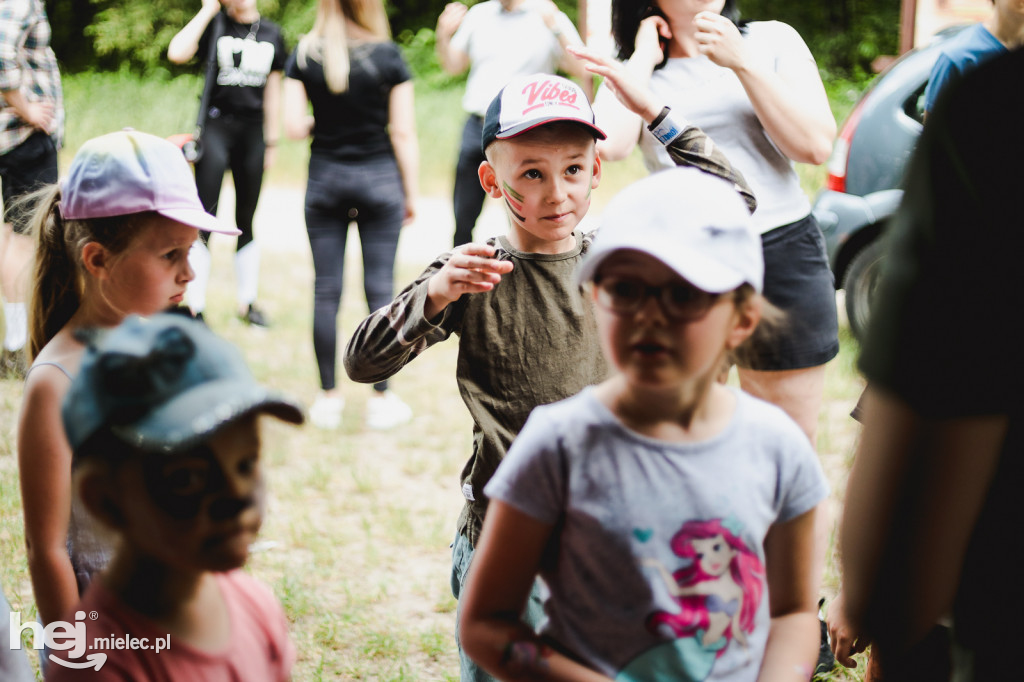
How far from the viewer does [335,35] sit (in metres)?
4.53

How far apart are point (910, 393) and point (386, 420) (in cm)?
411

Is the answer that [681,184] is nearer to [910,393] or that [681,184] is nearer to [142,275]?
[910,393]

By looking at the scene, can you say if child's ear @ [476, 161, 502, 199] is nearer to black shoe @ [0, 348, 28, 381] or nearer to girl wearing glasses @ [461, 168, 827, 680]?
girl wearing glasses @ [461, 168, 827, 680]

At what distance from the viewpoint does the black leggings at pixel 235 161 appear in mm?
5801

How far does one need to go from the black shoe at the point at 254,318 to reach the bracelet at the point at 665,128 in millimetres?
4646

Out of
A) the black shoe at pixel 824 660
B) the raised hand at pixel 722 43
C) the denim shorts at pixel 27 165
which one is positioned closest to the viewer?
the raised hand at pixel 722 43

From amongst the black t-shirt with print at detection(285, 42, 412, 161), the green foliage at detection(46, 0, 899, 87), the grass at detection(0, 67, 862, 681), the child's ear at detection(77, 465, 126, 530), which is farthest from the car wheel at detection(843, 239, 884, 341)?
the green foliage at detection(46, 0, 899, 87)

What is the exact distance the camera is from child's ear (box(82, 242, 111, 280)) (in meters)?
1.88

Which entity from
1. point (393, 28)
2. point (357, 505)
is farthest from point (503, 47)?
point (393, 28)

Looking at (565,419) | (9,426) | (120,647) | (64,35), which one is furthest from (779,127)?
(64,35)

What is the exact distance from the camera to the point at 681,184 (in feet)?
4.25

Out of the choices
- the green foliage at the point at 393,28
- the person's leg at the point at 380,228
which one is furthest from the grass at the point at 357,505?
the green foliage at the point at 393,28

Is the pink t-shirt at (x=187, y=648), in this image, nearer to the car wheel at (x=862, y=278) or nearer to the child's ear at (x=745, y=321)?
the child's ear at (x=745, y=321)

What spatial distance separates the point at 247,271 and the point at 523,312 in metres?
4.65
